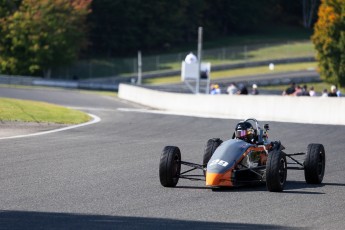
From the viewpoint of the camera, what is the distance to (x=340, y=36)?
73625 millimetres

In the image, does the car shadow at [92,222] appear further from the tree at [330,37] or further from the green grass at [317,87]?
the tree at [330,37]

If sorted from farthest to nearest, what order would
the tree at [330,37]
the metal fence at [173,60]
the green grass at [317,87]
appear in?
the metal fence at [173,60]
the tree at [330,37]
the green grass at [317,87]

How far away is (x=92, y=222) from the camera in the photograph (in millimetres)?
11047

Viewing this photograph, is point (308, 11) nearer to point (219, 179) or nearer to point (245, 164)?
point (245, 164)

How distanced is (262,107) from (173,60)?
152 feet

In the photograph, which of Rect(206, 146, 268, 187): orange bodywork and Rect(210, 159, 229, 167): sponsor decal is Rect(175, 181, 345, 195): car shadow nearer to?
Rect(206, 146, 268, 187): orange bodywork

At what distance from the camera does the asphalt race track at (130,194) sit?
11.3m

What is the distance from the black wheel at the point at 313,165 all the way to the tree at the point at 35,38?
61.7 meters

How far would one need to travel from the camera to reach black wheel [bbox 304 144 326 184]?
15.2 meters

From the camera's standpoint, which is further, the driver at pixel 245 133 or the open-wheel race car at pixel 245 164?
the driver at pixel 245 133

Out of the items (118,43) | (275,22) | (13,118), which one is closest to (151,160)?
(13,118)

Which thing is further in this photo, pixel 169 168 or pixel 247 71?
pixel 247 71

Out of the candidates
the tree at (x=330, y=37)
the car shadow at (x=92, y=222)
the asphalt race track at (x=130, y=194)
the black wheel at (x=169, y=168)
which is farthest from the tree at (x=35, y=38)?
the car shadow at (x=92, y=222)

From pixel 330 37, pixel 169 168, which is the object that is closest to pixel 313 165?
pixel 169 168
